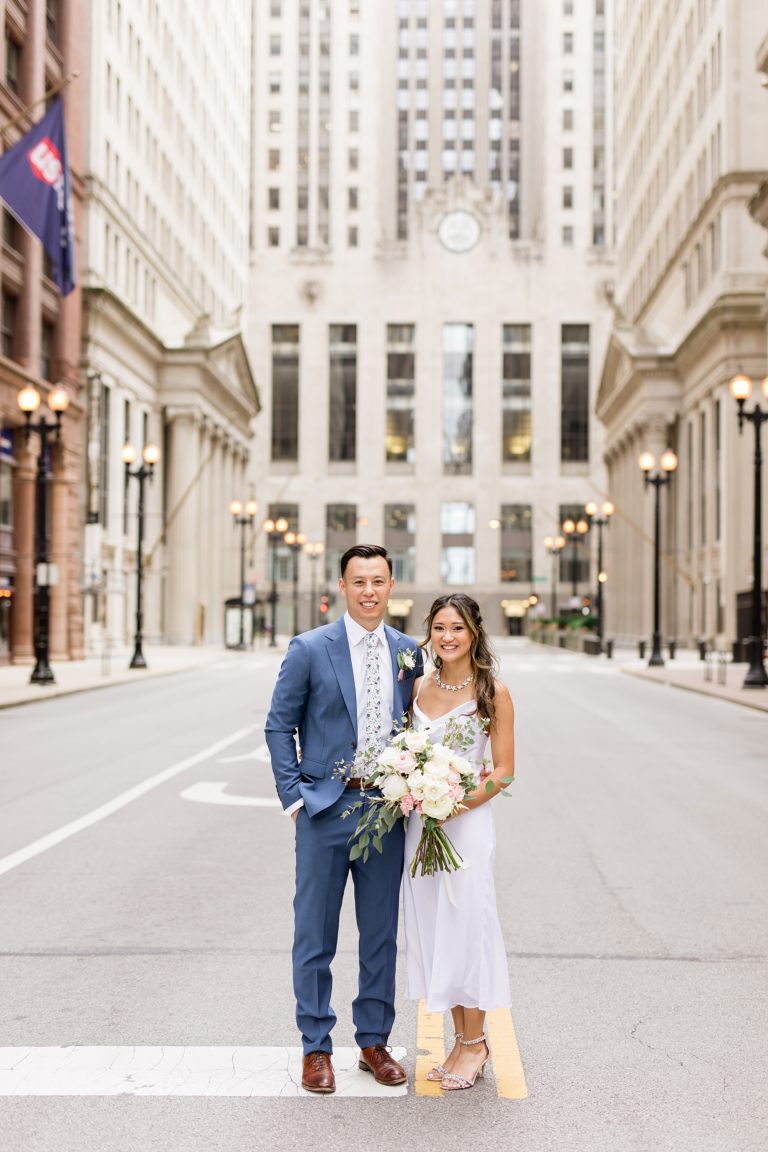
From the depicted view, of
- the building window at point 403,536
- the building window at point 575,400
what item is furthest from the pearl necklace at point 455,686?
the building window at point 575,400

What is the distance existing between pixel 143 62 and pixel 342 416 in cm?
5068

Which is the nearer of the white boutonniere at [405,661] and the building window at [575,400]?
the white boutonniere at [405,661]

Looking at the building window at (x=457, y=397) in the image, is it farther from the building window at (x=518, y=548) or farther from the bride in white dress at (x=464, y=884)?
the bride in white dress at (x=464, y=884)

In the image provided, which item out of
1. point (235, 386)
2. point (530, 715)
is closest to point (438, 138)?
point (235, 386)

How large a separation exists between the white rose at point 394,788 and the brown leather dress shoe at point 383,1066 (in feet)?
3.37

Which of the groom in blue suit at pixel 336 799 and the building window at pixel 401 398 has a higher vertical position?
the building window at pixel 401 398

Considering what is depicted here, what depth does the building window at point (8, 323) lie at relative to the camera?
4022cm

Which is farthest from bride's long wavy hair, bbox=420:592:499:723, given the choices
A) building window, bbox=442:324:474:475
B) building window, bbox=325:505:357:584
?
building window, bbox=442:324:474:475

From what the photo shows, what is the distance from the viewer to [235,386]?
83.8 meters

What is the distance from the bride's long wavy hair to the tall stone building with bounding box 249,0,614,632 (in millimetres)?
103316

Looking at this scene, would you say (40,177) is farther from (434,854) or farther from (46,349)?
(434,854)

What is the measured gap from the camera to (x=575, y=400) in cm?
11206

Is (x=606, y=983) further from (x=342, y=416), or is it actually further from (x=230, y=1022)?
(x=342, y=416)

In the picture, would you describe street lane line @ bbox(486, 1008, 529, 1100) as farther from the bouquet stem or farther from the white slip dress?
the bouquet stem
